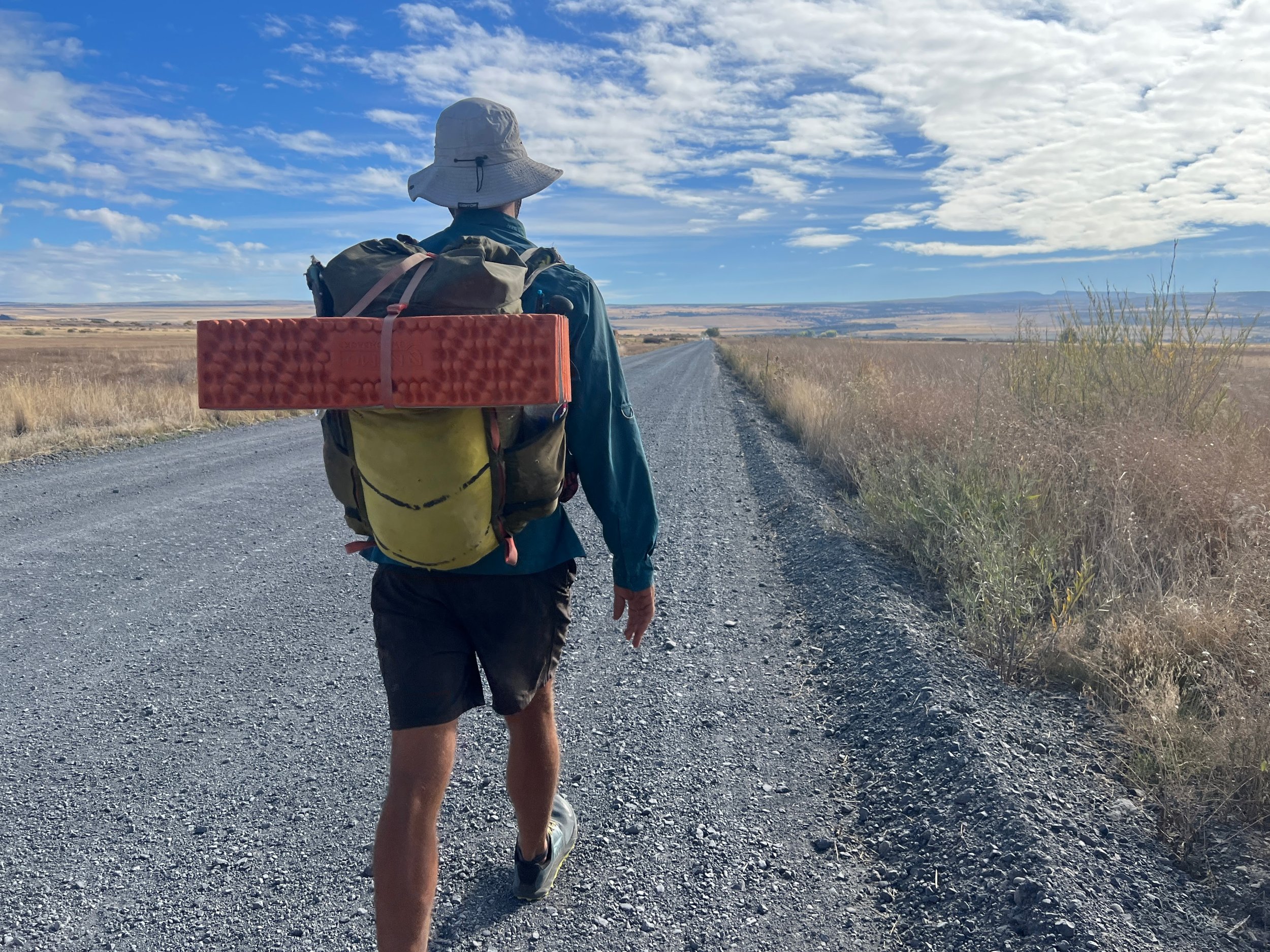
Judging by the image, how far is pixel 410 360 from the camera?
1.39 metres

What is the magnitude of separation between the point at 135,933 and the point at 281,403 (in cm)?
155

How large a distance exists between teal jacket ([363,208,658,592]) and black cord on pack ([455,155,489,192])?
6cm

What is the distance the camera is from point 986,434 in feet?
19.3

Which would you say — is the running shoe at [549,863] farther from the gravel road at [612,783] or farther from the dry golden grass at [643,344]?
the dry golden grass at [643,344]

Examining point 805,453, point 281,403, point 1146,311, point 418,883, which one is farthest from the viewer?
point 805,453

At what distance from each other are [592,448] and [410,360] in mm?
489

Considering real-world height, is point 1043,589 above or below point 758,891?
above

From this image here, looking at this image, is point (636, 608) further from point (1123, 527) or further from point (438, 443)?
point (1123, 527)

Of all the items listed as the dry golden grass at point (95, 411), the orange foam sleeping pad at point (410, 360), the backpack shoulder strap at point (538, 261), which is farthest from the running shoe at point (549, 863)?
the dry golden grass at point (95, 411)

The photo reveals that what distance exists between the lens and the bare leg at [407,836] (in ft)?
5.33

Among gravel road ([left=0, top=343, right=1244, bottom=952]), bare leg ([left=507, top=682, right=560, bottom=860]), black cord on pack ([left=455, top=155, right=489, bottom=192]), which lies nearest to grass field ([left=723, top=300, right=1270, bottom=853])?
gravel road ([left=0, top=343, right=1244, bottom=952])

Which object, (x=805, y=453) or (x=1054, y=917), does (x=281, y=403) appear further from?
(x=805, y=453)

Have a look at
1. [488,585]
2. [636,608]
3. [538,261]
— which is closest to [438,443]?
[488,585]

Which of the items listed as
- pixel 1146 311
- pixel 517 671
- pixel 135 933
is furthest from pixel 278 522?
pixel 1146 311
